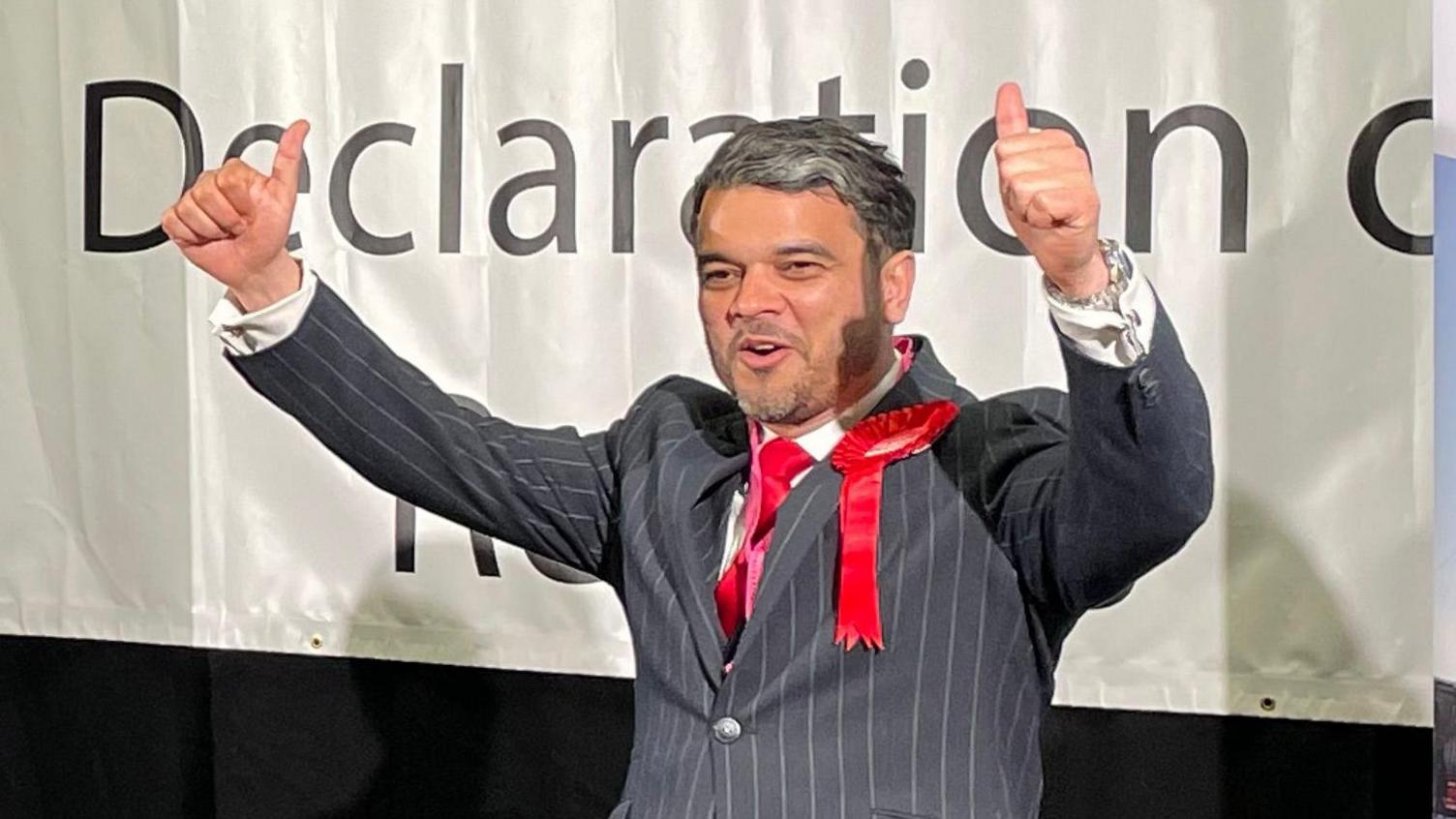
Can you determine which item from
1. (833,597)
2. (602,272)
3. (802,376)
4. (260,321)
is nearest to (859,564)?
(833,597)

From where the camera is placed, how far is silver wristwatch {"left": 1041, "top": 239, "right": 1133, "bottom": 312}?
3.63 feet

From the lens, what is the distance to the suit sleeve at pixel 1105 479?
1.12m

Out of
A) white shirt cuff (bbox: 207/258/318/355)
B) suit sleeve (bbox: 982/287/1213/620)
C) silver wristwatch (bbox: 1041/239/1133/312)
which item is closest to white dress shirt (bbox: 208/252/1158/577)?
white shirt cuff (bbox: 207/258/318/355)

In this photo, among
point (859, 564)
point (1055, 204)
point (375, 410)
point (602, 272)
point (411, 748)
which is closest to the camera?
point (1055, 204)

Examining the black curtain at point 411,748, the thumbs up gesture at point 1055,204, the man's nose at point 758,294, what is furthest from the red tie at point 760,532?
the black curtain at point 411,748

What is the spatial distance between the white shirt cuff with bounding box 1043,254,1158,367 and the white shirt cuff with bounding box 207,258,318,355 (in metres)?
0.57

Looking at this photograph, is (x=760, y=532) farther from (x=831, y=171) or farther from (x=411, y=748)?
(x=411, y=748)

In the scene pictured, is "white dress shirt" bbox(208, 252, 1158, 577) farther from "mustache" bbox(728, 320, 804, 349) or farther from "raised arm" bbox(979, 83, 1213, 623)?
"raised arm" bbox(979, 83, 1213, 623)

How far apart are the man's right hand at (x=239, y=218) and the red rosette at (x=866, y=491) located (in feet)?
1.44

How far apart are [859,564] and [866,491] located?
57 millimetres

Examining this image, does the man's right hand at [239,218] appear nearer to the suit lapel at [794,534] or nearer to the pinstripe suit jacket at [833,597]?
the pinstripe suit jacket at [833,597]

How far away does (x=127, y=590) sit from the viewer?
2006 mm

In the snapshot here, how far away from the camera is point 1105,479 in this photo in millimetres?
1167

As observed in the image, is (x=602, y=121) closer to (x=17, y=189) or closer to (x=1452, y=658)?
(x=17, y=189)
